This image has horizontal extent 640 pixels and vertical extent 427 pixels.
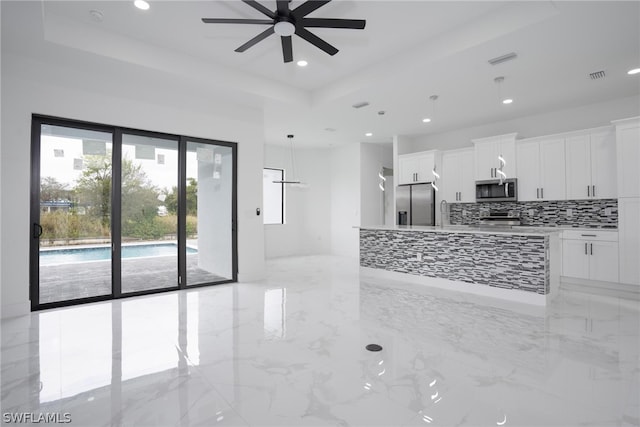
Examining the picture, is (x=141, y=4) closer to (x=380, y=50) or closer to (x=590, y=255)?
(x=380, y=50)

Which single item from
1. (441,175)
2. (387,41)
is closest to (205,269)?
(387,41)

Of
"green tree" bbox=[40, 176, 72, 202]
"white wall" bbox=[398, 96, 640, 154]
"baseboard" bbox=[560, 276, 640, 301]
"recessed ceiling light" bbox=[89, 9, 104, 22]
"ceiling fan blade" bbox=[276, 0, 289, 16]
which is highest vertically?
"recessed ceiling light" bbox=[89, 9, 104, 22]

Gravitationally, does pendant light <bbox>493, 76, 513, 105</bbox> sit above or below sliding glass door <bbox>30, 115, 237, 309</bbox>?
above

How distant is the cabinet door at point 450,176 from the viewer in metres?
6.77

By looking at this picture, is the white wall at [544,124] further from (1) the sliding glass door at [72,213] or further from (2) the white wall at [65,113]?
(1) the sliding glass door at [72,213]

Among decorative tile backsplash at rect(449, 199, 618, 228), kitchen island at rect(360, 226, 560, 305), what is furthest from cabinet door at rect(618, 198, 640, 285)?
kitchen island at rect(360, 226, 560, 305)

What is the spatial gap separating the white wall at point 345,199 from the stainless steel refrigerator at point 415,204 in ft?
4.25

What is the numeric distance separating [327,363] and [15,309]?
12.1 ft

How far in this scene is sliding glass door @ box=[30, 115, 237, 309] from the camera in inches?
156

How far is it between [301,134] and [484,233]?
4498 millimetres

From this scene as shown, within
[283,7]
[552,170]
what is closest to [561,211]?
[552,170]

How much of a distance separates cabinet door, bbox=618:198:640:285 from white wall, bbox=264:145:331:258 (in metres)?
6.15

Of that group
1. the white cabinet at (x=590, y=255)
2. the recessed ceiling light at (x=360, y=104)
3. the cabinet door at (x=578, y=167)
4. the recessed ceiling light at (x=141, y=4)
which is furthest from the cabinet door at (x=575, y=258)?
the recessed ceiling light at (x=141, y=4)

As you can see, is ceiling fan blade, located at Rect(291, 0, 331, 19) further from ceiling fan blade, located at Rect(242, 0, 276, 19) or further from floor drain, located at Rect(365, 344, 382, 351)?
floor drain, located at Rect(365, 344, 382, 351)
